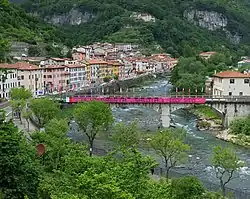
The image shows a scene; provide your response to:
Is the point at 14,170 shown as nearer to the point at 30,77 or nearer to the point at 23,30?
the point at 30,77

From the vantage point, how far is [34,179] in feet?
75.8

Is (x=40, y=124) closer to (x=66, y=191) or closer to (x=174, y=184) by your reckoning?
(x=174, y=184)

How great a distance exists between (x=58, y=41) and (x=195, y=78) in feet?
215

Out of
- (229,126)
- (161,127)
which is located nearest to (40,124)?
(161,127)

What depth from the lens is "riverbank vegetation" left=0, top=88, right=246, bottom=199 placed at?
14.9 metres

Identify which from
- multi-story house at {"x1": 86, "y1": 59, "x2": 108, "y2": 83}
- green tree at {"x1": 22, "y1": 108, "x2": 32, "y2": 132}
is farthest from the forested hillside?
green tree at {"x1": 22, "y1": 108, "x2": 32, "y2": 132}

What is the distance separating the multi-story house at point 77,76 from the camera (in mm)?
102562

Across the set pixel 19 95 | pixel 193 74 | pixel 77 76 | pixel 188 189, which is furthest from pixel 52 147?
pixel 77 76

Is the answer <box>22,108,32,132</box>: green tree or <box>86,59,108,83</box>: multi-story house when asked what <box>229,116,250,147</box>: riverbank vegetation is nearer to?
<box>22,108,32,132</box>: green tree

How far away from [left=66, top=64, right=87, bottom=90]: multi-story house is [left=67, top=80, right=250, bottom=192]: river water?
83.0ft

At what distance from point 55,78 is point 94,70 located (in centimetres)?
2736

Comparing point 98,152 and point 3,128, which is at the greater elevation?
point 3,128

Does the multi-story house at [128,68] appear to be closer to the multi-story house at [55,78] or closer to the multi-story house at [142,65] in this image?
the multi-story house at [142,65]

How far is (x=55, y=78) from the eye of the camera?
308 ft
